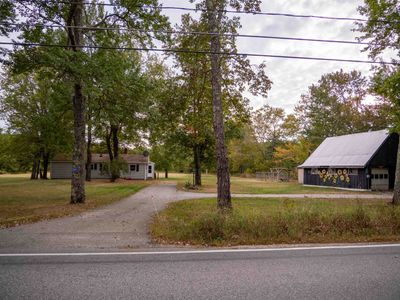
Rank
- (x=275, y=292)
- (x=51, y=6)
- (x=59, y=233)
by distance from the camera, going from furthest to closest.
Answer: (x=51, y=6) → (x=59, y=233) → (x=275, y=292)

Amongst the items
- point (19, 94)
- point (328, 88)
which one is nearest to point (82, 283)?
point (19, 94)

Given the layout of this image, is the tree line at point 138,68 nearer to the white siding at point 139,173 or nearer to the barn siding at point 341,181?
the barn siding at point 341,181

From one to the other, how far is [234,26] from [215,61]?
1.74 meters

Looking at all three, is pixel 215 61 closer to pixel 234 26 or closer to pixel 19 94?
pixel 234 26

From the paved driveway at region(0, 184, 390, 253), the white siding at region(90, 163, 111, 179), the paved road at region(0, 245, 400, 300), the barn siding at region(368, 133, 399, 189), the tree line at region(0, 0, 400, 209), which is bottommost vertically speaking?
the paved driveway at region(0, 184, 390, 253)

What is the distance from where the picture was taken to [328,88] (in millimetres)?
50531

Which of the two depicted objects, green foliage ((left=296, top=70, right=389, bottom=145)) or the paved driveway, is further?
green foliage ((left=296, top=70, right=389, bottom=145))

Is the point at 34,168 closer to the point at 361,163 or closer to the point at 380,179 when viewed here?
the point at 361,163

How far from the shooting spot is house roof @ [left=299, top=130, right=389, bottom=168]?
93.7 feet

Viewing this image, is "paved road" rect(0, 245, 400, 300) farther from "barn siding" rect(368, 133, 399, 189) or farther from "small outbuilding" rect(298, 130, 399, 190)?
"barn siding" rect(368, 133, 399, 189)

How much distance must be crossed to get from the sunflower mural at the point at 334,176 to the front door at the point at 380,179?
7.65 ft

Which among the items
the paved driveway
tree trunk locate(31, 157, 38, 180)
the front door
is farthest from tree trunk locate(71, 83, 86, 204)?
tree trunk locate(31, 157, 38, 180)

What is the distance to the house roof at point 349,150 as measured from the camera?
28.6 m

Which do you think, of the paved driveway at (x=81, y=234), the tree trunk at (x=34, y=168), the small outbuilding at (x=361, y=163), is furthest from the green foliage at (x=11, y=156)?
the small outbuilding at (x=361, y=163)
